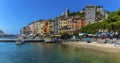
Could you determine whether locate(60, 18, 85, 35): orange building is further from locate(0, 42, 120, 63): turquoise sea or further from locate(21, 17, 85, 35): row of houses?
locate(0, 42, 120, 63): turquoise sea

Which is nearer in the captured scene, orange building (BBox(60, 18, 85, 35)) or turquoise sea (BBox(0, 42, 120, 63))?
turquoise sea (BBox(0, 42, 120, 63))

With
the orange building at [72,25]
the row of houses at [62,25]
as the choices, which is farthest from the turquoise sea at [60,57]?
the row of houses at [62,25]

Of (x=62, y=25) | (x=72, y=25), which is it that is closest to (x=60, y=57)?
(x=72, y=25)

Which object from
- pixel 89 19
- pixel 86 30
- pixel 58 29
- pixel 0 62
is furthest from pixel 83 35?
pixel 0 62

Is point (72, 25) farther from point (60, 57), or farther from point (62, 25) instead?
point (60, 57)

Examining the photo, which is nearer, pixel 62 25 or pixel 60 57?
pixel 60 57

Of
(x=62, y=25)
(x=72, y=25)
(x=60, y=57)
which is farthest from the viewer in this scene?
(x=62, y=25)

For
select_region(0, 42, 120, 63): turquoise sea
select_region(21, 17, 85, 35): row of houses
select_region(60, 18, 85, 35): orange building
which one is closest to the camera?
select_region(0, 42, 120, 63): turquoise sea

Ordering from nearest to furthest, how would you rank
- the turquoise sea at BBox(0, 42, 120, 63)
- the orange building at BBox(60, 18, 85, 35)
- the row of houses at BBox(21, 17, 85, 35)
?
the turquoise sea at BBox(0, 42, 120, 63) → the orange building at BBox(60, 18, 85, 35) → the row of houses at BBox(21, 17, 85, 35)

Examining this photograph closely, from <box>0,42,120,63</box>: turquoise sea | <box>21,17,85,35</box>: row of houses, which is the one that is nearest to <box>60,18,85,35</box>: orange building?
<box>21,17,85,35</box>: row of houses

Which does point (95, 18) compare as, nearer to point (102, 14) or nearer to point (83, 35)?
point (102, 14)

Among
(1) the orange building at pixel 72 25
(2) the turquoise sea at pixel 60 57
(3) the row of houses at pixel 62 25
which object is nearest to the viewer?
(2) the turquoise sea at pixel 60 57

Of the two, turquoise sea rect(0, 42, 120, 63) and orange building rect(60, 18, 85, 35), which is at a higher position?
orange building rect(60, 18, 85, 35)

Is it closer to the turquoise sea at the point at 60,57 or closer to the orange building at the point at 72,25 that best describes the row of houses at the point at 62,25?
the orange building at the point at 72,25
